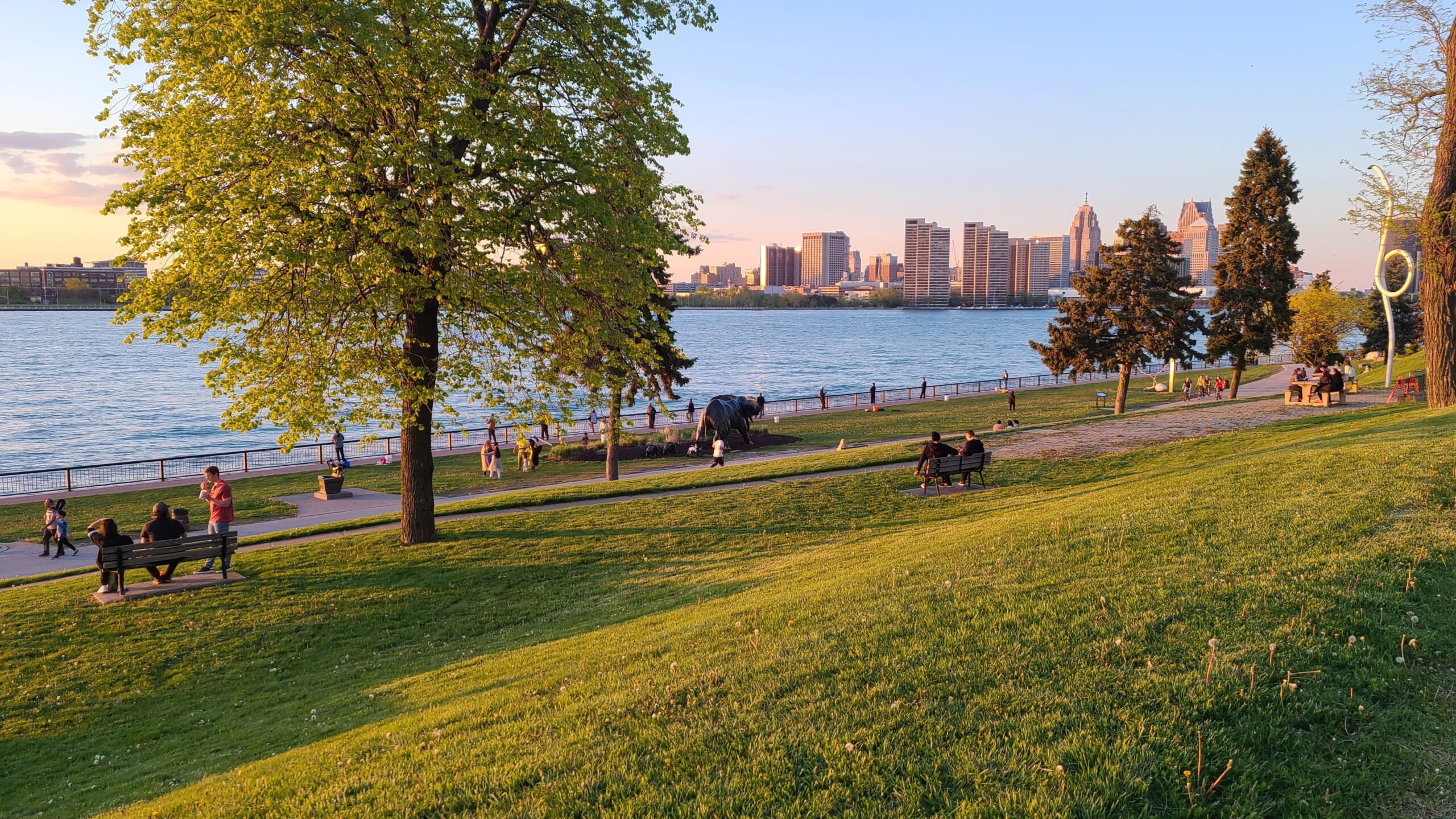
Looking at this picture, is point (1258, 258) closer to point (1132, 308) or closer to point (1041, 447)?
point (1132, 308)

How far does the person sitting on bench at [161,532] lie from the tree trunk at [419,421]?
12.0ft

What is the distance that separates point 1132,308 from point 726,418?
2247 centimetres

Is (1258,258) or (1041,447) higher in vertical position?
(1258,258)

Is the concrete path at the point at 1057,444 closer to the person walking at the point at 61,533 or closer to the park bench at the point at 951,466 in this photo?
the person walking at the point at 61,533

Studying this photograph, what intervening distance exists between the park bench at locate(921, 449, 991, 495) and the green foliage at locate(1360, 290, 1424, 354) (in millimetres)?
61926

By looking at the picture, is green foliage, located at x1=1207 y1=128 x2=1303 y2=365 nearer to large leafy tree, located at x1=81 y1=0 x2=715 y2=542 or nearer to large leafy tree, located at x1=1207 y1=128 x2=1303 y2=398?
large leafy tree, located at x1=1207 y1=128 x2=1303 y2=398

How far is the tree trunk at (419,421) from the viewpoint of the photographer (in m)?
13.4

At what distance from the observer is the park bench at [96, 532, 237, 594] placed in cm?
1242

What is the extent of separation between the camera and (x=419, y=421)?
14.2 metres

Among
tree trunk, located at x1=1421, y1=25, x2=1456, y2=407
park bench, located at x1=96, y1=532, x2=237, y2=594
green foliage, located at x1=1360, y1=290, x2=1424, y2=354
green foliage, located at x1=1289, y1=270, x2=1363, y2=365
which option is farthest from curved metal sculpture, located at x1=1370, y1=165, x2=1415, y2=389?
park bench, located at x1=96, y1=532, x2=237, y2=594

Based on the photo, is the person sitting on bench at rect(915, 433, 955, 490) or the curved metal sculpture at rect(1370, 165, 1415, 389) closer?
the person sitting on bench at rect(915, 433, 955, 490)

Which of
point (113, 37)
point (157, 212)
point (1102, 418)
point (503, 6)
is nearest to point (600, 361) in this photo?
point (503, 6)

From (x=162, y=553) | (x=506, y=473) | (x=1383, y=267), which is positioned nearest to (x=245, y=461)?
(x=506, y=473)

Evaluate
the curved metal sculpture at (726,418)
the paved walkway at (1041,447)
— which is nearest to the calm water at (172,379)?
the paved walkway at (1041,447)
